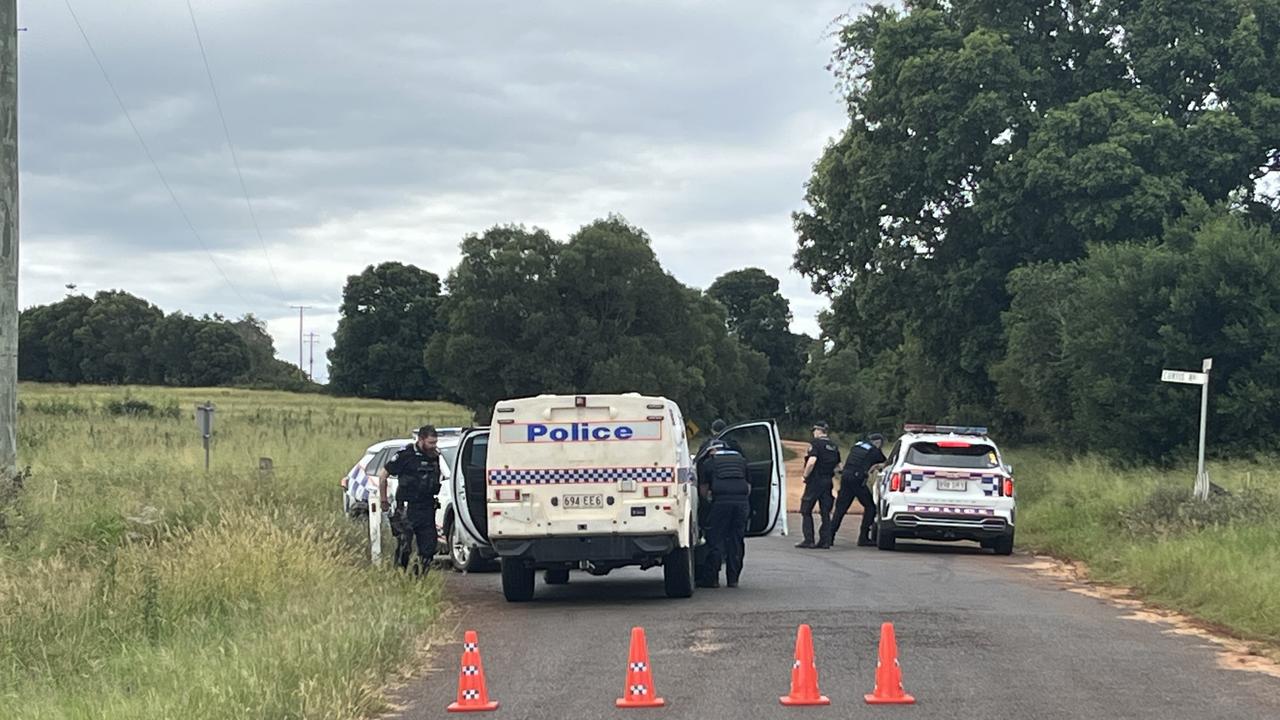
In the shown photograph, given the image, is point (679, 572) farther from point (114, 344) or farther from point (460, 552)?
point (114, 344)

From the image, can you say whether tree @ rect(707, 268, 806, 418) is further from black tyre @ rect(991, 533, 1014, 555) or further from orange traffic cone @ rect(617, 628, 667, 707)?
orange traffic cone @ rect(617, 628, 667, 707)

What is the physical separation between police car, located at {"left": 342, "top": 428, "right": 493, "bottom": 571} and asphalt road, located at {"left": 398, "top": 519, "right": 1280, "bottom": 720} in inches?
46.0

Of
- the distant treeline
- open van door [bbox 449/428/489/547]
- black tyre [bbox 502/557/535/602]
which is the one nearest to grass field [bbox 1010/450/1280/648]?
black tyre [bbox 502/557/535/602]

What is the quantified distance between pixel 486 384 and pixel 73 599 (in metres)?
59.0

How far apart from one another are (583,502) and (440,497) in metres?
5.44

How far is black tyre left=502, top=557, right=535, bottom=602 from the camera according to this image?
606 inches

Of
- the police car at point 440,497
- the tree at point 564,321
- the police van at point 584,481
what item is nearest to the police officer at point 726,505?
the police van at point 584,481

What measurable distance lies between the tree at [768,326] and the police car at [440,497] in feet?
299

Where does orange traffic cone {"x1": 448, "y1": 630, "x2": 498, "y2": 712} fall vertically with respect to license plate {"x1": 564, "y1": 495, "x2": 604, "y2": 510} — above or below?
below

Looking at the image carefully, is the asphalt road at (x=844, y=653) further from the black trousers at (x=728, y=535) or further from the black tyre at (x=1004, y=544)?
the black tyre at (x=1004, y=544)

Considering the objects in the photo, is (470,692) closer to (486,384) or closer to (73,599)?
(73,599)

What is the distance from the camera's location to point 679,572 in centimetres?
1566

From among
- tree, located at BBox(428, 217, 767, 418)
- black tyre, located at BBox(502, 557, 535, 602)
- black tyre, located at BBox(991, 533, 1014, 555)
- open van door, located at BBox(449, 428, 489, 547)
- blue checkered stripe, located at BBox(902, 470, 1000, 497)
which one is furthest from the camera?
tree, located at BBox(428, 217, 767, 418)

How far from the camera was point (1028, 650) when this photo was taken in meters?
11.9
